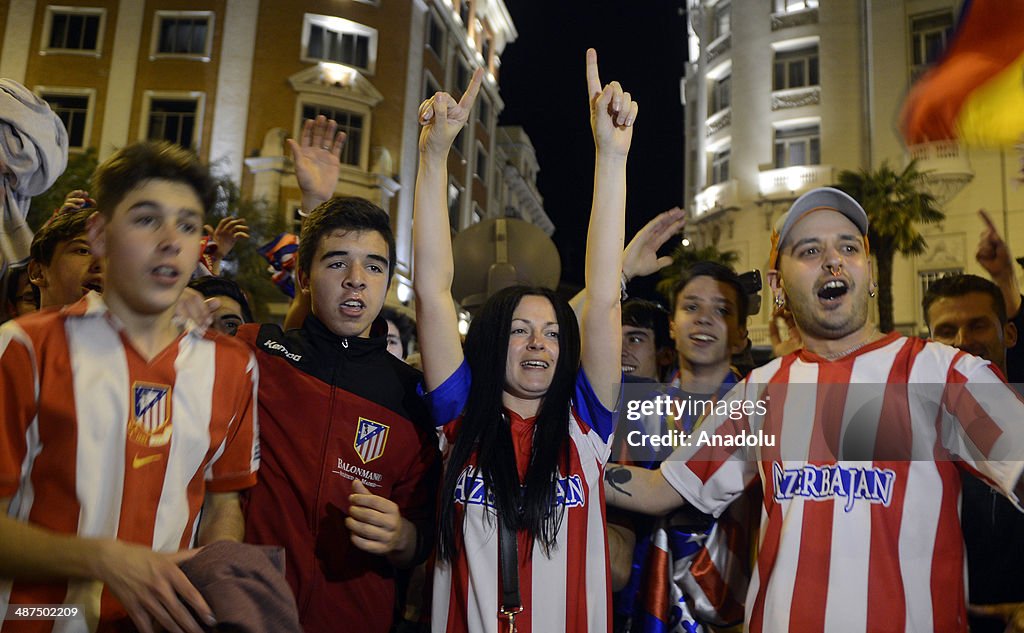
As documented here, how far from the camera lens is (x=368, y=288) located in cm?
307

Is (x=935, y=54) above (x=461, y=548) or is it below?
above

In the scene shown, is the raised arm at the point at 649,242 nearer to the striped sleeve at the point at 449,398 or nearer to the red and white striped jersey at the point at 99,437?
the striped sleeve at the point at 449,398

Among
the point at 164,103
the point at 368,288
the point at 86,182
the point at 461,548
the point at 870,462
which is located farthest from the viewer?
the point at 164,103

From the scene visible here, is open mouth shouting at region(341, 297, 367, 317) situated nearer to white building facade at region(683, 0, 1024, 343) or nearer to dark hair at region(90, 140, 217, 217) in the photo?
dark hair at region(90, 140, 217, 217)

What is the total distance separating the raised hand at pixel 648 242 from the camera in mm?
3918

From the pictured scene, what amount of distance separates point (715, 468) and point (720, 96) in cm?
2818

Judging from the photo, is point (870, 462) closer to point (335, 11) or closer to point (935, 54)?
point (935, 54)

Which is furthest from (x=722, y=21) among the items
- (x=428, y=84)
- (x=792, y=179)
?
(x=428, y=84)

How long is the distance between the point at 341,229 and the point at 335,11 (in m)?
24.2

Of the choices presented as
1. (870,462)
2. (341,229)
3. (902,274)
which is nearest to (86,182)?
(341,229)

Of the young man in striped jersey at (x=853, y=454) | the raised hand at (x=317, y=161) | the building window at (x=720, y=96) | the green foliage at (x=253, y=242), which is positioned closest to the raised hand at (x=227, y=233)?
the raised hand at (x=317, y=161)

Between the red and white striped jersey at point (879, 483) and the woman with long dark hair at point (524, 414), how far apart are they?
643 mm

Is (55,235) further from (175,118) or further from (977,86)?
(175,118)

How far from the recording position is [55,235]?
138 inches
